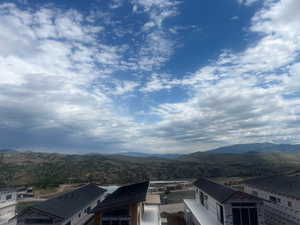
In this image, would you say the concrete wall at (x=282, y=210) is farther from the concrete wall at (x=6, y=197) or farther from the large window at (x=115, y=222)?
the concrete wall at (x=6, y=197)

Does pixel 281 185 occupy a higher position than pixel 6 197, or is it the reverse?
pixel 281 185

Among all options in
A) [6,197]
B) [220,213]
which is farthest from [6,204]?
[220,213]

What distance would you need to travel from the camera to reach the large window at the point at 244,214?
1816 cm

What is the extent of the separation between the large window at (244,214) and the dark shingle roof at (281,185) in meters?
4.43

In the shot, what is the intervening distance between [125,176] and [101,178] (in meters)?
8.21

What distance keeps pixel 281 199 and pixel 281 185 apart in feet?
8.95

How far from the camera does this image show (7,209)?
26359 millimetres

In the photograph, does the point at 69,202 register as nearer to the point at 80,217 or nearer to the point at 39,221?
the point at 80,217

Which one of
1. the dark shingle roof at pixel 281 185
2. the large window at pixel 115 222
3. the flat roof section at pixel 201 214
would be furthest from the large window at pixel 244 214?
the large window at pixel 115 222

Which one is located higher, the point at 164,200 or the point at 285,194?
the point at 285,194

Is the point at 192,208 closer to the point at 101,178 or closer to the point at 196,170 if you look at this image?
the point at 101,178

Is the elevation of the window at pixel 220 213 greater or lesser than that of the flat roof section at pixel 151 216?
greater

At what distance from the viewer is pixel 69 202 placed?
22656 mm

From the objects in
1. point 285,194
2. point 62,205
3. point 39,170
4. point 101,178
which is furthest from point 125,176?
point 285,194
